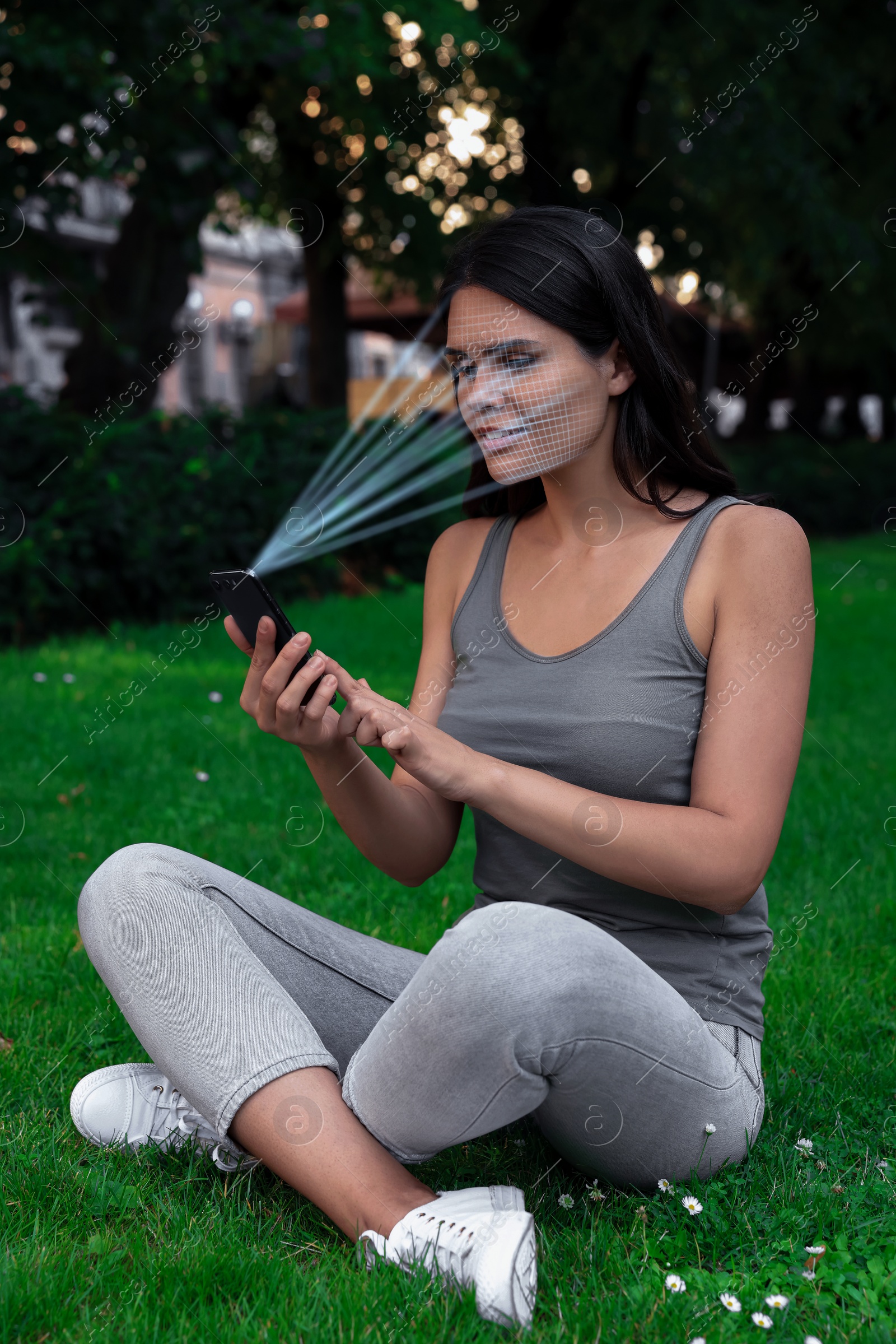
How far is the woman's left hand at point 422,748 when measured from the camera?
190cm

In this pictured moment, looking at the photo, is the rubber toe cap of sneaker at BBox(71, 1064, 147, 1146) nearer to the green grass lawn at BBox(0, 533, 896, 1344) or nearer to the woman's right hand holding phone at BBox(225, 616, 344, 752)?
the green grass lawn at BBox(0, 533, 896, 1344)

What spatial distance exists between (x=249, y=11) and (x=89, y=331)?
3272mm

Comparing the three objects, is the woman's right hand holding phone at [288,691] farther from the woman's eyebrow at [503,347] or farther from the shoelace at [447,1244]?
the shoelace at [447,1244]

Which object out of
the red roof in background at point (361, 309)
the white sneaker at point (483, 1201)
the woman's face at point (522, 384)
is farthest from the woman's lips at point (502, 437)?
the red roof in background at point (361, 309)

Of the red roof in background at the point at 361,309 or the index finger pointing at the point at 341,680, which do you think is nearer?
the index finger pointing at the point at 341,680

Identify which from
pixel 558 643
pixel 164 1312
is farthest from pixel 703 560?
pixel 164 1312

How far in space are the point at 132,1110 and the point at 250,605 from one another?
98 cm

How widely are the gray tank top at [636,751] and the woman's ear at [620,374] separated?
254 mm

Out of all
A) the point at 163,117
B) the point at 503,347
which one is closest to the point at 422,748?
the point at 503,347

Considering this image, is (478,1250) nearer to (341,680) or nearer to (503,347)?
(341,680)

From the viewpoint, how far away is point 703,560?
2.12 meters

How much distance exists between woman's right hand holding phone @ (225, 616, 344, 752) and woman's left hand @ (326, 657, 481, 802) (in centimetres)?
6

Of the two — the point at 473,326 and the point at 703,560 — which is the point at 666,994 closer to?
the point at 703,560

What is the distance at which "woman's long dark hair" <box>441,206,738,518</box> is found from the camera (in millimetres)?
2082
